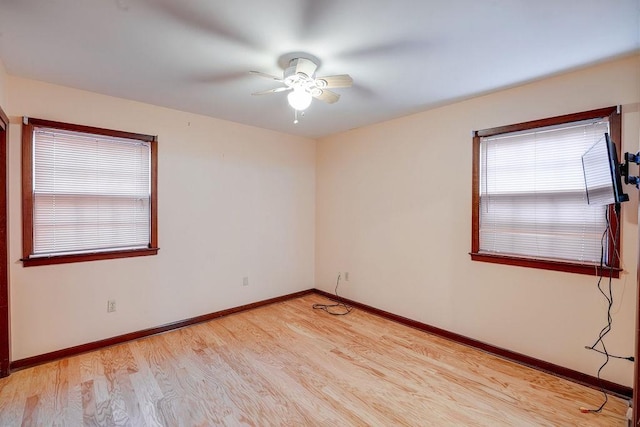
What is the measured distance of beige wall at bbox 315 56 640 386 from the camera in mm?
2217

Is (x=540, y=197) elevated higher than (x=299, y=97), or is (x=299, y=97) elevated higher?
(x=299, y=97)

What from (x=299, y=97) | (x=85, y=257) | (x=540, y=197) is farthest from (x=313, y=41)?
(x=85, y=257)

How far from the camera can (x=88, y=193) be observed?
111 inches

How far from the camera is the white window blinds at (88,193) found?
2594mm

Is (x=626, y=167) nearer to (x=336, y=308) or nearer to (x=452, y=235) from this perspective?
(x=452, y=235)

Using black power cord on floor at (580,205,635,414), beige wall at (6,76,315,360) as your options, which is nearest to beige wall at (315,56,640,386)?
black power cord on floor at (580,205,635,414)

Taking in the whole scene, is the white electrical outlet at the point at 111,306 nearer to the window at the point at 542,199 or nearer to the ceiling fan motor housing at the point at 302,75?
the ceiling fan motor housing at the point at 302,75

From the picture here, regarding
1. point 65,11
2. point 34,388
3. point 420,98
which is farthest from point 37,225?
point 420,98

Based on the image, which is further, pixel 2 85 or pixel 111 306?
pixel 111 306

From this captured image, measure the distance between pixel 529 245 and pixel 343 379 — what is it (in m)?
2.06

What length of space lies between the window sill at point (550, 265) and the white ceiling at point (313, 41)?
1.58 m

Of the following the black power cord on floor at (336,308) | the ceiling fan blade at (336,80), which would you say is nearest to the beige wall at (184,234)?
the black power cord on floor at (336,308)

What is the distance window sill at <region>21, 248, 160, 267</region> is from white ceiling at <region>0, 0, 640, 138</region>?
159 centimetres

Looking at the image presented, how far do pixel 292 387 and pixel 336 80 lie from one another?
2.39 metres
